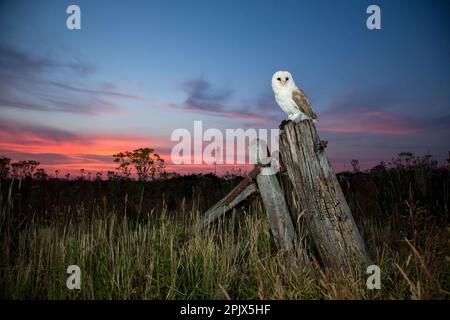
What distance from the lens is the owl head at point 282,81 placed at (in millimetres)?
4957

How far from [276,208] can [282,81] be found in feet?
6.61

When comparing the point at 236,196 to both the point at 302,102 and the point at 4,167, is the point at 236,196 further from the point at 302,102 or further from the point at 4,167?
the point at 4,167

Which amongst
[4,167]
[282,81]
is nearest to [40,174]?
[4,167]

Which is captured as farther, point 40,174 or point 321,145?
point 40,174

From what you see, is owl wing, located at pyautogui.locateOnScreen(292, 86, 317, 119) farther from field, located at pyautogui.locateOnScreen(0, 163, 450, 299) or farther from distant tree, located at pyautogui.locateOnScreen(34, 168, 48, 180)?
distant tree, located at pyautogui.locateOnScreen(34, 168, 48, 180)

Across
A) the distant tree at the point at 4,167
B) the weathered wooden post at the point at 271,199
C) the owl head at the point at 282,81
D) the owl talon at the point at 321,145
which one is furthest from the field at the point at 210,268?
the distant tree at the point at 4,167

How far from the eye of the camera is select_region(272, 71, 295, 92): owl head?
4.96m

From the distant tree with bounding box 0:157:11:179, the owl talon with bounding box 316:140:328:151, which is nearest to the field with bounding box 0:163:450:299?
the owl talon with bounding box 316:140:328:151

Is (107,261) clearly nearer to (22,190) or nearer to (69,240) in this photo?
(69,240)

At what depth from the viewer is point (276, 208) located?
3744 mm

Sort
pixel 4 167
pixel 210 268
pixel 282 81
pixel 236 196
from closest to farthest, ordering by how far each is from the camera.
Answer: pixel 210 268, pixel 236 196, pixel 282 81, pixel 4 167

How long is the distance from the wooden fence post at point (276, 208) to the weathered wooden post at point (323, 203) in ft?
1.14
